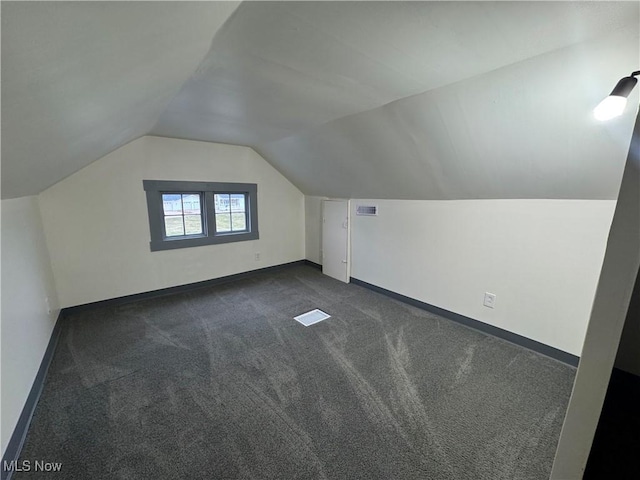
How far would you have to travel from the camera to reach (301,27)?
1202 millimetres

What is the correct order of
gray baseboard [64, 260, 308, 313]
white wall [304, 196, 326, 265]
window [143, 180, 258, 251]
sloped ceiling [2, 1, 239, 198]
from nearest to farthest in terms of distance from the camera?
1. sloped ceiling [2, 1, 239, 198]
2. gray baseboard [64, 260, 308, 313]
3. window [143, 180, 258, 251]
4. white wall [304, 196, 326, 265]

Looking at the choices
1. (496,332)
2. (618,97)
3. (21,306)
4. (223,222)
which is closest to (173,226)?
(223,222)

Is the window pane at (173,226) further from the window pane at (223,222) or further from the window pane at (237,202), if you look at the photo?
the window pane at (237,202)

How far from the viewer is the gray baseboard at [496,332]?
7.50 feet

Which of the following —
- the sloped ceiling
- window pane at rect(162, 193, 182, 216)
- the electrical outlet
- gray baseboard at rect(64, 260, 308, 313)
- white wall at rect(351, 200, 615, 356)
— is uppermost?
the sloped ceiling

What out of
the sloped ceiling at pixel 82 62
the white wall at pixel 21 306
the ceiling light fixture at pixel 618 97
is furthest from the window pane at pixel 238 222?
the ceiling light fixture at pixel 618 97

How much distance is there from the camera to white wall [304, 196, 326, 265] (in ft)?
15.6

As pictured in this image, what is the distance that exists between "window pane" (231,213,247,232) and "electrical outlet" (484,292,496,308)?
3.44 m

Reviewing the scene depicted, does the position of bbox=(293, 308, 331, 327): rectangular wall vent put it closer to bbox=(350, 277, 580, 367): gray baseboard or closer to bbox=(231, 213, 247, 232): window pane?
bbox=(350, 277, 580, 367): gray baseboard

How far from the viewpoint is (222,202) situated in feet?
13.6

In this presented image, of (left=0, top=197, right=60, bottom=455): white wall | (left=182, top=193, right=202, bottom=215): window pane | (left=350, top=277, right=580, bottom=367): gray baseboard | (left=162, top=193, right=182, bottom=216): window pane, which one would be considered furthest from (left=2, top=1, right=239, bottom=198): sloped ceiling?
(left=350, top=277, right=580, bottom=367): gray baseboard

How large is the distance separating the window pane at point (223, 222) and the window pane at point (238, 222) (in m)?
0.06

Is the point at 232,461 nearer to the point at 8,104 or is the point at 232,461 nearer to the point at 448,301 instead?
the point at 8,104

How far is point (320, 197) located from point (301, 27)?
3.44 m
